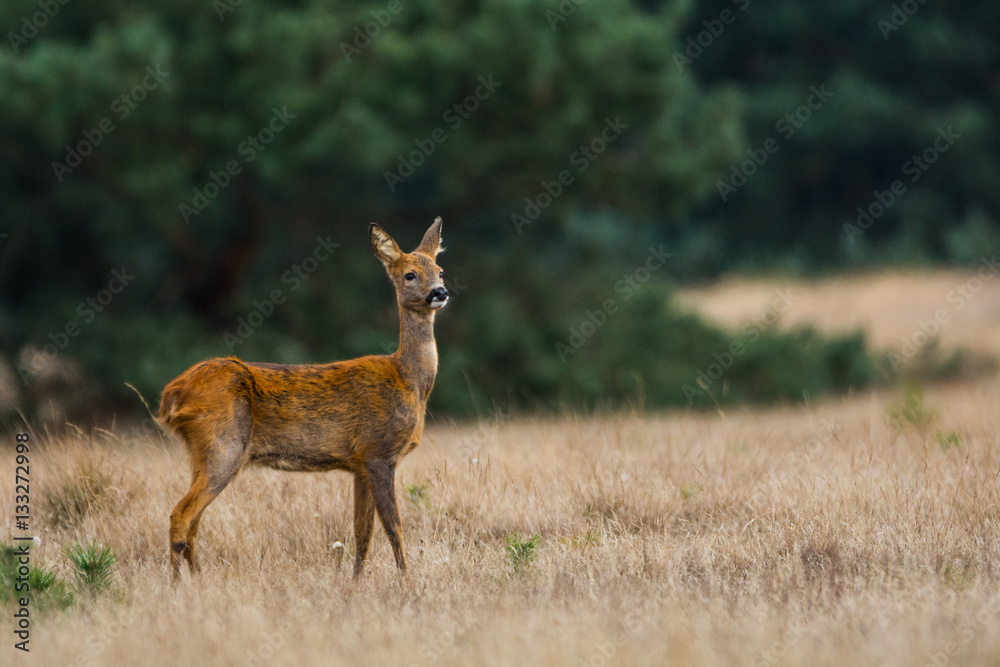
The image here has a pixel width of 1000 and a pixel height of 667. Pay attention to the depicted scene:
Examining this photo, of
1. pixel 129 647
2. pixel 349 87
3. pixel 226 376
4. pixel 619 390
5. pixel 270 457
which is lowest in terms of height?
pixel 619 390

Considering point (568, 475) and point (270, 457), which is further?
point (568, 475)

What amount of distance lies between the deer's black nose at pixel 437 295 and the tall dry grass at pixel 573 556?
4.06 ft

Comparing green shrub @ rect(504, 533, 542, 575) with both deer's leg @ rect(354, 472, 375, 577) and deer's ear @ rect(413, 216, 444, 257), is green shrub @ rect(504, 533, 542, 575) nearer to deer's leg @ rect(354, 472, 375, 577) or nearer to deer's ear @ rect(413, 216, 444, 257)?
deer's leg @ rect(354, 472, 375, 577)

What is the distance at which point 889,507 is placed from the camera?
5902mm

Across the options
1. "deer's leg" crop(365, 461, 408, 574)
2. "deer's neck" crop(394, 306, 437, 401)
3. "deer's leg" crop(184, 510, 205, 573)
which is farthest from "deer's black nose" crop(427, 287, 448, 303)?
"deer's leg" crop(184, 510, 205, 573)

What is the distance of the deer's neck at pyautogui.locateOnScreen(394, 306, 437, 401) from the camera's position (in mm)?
5621

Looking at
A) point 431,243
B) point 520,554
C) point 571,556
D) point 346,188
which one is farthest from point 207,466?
point 346,188

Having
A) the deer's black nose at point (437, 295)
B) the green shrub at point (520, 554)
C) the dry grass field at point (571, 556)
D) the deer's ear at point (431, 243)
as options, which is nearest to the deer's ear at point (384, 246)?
the deer's ear at point (431, 243)

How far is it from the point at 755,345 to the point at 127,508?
12042mm

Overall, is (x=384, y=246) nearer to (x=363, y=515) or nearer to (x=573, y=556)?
(x=363, y=515)

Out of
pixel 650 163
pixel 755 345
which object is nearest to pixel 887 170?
pixel 755 345

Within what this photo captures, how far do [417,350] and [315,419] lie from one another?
645 millimetres

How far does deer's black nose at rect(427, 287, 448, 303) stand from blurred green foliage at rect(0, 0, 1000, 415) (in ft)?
20.9

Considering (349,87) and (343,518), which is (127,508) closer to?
(343,518)
